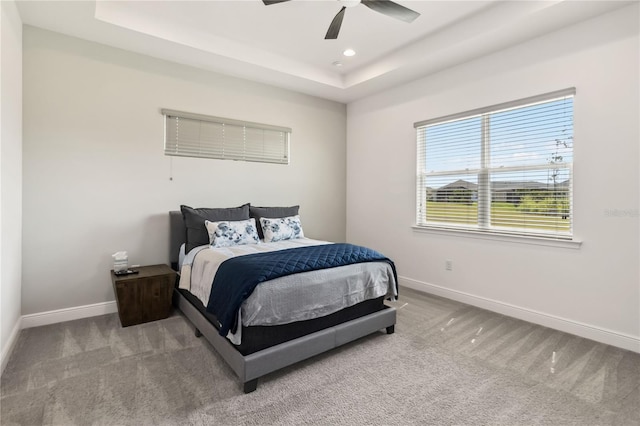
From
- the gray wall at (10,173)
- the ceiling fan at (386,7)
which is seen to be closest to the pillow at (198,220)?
the gray wall at (10,173)

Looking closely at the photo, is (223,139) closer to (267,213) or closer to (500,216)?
(267,213)

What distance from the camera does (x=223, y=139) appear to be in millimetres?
4020

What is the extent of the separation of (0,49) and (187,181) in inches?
73.6

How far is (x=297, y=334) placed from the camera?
2271 mm

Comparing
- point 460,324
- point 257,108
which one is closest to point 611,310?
point 460,324

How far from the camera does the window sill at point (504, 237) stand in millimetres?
2893

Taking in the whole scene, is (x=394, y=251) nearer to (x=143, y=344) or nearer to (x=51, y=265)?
(x=143, y=344)

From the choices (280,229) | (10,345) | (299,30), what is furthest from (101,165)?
(299,30)

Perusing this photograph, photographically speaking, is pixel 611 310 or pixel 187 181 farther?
pixel 187 181

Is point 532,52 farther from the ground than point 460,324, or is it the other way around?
point 532,52

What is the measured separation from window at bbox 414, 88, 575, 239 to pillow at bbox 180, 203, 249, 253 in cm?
252

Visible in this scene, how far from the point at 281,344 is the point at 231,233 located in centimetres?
150

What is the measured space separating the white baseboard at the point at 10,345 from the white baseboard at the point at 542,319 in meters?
4.04

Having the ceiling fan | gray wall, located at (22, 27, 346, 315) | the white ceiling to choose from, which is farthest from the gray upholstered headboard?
the ceiling fan
